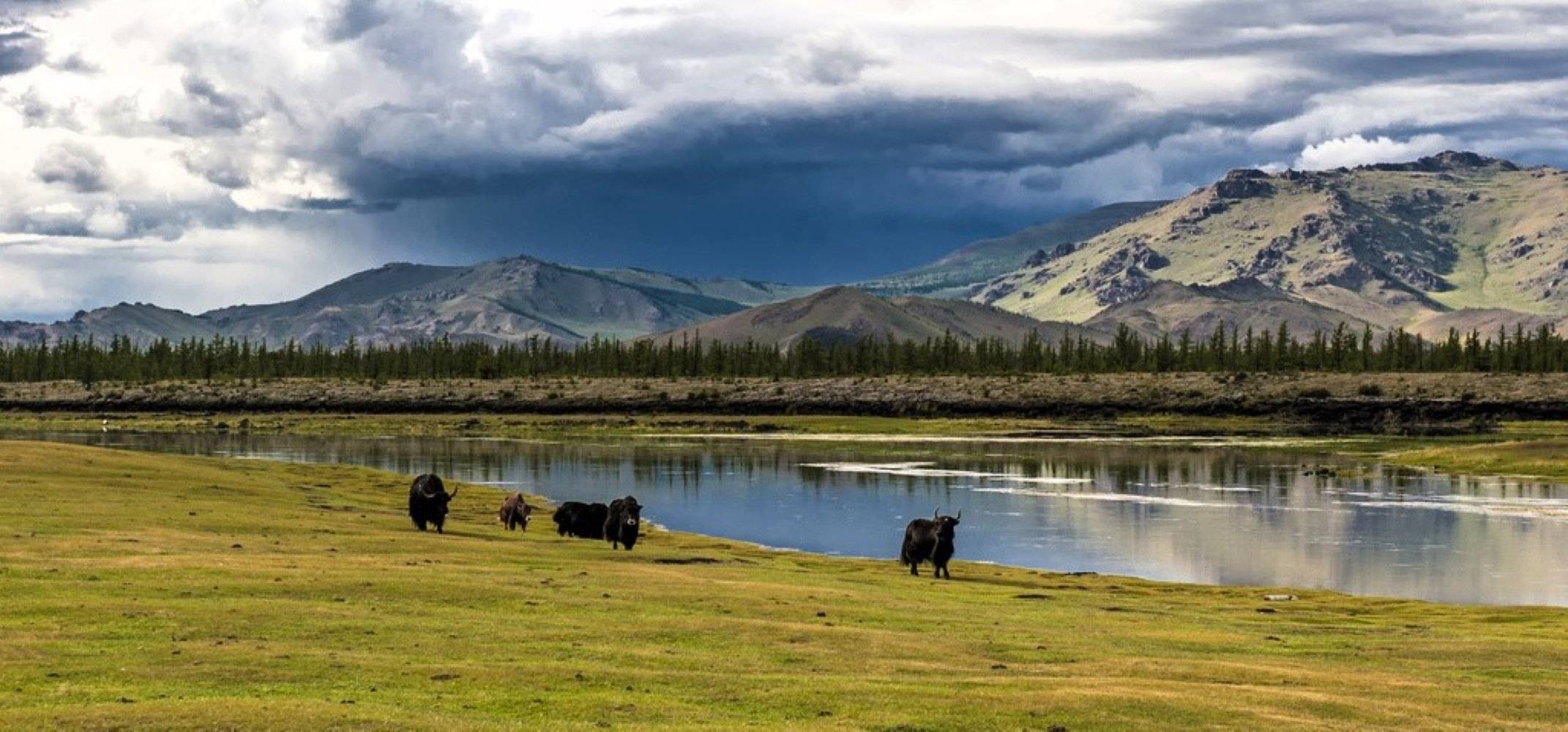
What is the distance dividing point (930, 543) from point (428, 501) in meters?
15.2

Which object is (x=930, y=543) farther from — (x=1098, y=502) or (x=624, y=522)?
(x=1098, y=502)

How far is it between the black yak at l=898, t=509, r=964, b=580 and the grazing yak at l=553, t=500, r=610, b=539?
11.1m

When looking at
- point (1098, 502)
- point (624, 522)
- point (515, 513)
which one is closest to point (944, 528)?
point (624, 522)

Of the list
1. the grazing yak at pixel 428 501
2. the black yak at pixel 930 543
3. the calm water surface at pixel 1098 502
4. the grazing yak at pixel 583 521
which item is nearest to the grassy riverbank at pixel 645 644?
the black yak at pixel 930 543

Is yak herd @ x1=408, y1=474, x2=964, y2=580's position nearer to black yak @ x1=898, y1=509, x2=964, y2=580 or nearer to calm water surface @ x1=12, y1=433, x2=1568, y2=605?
black yak @ x1=898, y1=509, x2=964, y2=580

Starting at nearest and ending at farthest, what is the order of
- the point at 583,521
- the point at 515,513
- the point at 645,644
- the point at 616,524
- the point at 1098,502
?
the point at 645,644 < the point at 616,524 < the point at 583,521 < the point at 515,513 < the point at 1098,502

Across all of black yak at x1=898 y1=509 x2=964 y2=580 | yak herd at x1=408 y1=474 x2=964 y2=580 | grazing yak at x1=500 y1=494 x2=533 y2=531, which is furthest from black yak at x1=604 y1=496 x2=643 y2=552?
black yak at x1=898 y1=509 x2=964 y2=580

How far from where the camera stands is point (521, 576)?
3647 cm

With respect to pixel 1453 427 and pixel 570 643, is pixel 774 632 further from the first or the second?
pixel 1453 427

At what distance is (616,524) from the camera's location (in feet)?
165

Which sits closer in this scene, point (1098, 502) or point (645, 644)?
point (645, 644)

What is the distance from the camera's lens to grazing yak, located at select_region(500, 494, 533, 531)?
56406mm

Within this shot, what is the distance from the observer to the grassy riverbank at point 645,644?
21141 mm

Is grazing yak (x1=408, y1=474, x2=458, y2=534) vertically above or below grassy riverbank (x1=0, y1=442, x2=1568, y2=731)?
above
